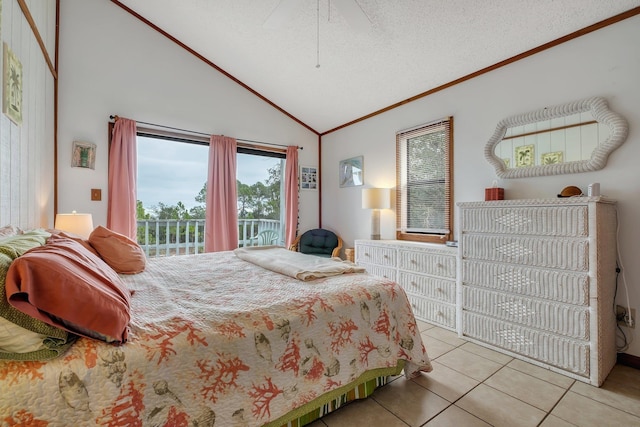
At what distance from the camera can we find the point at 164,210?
3.77 m

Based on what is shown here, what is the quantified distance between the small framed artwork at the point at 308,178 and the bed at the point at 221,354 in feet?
9.51

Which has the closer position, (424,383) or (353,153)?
(424,383)

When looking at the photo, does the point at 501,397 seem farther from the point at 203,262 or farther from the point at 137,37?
the point at 137,37

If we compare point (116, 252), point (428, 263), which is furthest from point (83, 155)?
point (428, 263)

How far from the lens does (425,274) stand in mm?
2902

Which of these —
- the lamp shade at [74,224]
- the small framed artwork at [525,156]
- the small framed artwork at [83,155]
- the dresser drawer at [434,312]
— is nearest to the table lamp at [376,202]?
the dresser drawer at [434,312]

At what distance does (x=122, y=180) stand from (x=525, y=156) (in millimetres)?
4115

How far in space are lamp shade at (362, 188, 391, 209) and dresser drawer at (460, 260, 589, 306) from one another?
52.5 inches

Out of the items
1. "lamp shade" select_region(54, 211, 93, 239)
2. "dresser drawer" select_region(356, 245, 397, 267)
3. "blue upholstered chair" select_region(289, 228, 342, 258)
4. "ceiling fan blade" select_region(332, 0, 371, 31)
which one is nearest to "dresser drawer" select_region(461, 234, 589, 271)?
"dresser drawer" select_region(356, 245, 397, 267)

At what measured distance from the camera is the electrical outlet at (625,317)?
204cm

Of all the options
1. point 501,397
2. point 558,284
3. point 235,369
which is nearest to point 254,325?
point 235,369

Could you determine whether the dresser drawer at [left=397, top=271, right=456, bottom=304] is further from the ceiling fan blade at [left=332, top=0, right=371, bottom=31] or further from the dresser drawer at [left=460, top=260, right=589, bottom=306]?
the ceiling fan blade at [left=332, top=0, right=371, bottom=31]

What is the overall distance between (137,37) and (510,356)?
5.00m

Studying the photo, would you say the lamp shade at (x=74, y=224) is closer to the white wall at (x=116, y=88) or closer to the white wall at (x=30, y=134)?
the white wall at (x=30, y=134)
